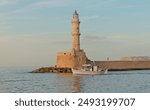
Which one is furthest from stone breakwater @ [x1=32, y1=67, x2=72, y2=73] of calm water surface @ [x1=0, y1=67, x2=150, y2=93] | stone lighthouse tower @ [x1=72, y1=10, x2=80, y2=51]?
calm water surface @ [x1=0, y1=67, x2=150, y2=93]

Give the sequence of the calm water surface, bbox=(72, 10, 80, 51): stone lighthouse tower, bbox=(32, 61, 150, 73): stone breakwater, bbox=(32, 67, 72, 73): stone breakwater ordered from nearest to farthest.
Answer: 1. the calm water surface
2. bbox=(72, 10, 80, 51): stone lighthouse tower
3. bbox=(32, 67, 72, 73): stone breakwater
4. bbox=(32, 61, 150, 73): stone breakwater

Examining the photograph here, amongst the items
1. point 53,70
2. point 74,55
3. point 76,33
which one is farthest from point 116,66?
point 76,33

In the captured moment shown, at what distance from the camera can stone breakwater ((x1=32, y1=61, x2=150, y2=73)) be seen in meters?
50.8

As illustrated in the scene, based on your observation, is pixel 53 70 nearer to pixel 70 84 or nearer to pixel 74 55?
pixel 74 55

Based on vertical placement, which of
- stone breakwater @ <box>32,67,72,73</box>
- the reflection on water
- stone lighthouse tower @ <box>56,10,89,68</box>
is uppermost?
stone lighthouse tower @ <box>56,10,89,68</box>

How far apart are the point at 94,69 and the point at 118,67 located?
1459 centimetres

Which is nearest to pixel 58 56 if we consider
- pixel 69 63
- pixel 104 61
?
pixel 69 63

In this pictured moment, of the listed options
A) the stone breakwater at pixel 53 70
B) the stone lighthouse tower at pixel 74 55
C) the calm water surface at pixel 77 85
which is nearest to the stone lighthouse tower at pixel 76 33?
the stone lighthouse tower at pixel 74 55

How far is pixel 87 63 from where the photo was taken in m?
49.4

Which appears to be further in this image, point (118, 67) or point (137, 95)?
point (118, 67)

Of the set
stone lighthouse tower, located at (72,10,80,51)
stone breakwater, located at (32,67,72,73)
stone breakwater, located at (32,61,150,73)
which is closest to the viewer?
stone lighthouse tower, located at (72,10,80,51)

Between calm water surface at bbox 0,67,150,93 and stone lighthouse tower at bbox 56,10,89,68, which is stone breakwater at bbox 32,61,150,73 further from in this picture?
calm water surface at bbox 0,67,150,93

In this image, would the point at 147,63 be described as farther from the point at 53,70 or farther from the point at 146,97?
the point at 146,97

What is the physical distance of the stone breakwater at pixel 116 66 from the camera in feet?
167
